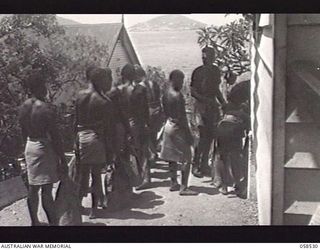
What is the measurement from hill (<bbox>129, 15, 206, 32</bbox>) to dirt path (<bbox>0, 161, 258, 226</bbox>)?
2.10ft

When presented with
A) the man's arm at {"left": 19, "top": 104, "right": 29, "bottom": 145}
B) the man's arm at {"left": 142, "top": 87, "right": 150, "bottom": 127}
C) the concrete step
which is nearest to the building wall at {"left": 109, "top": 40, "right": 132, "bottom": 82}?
the man's arm at {"left": 142, "top": 87, "right": 150, "bottom": 127}

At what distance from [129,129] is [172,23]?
519 millimetres

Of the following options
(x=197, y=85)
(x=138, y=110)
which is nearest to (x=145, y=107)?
(x=138, y=110)

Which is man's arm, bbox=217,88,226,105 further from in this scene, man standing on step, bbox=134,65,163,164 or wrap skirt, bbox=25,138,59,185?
wrap skirt, bbox=25,138,59,185

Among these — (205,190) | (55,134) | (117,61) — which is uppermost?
(117,61)

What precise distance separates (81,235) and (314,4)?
1.47 metres

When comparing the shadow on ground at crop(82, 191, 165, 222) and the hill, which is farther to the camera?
the shadow on ground at crop(82, 191, 165, 222)

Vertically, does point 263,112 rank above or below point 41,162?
above

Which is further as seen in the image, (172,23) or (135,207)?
(135,207)

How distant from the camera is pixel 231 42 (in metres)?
2.39

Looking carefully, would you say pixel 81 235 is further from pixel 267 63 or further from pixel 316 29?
pixel 316 29

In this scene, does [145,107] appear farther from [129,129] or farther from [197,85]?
[197,85]

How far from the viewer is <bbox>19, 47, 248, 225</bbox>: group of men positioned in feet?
7.87

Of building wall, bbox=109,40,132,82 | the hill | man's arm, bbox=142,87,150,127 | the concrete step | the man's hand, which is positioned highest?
the hill
